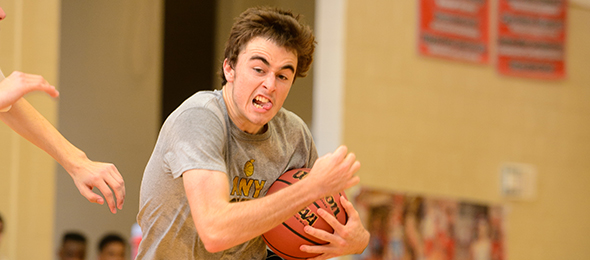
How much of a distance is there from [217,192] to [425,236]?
3535 mm

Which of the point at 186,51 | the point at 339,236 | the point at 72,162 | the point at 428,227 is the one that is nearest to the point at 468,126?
the point at 428,227

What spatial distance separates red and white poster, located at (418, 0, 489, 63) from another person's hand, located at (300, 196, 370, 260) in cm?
323

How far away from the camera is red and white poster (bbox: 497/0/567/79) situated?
583 cm


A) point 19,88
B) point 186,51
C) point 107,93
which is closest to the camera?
point 19,88

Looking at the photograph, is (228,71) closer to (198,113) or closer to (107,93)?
(198,113)

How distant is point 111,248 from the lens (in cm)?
465

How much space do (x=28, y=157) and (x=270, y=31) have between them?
249 cm

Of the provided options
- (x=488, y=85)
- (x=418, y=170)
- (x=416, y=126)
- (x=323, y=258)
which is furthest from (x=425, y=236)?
(x=323, y=258)

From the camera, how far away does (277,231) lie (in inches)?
94.9

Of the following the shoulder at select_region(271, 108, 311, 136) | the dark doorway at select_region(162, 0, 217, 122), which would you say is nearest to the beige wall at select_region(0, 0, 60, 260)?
the dark doorway at select_region(162, 0, 217, 122)

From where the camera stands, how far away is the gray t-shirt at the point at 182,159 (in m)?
2.21

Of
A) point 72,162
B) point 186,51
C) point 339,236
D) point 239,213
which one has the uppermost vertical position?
point 186,51

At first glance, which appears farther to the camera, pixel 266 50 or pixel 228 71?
pixel 228 71

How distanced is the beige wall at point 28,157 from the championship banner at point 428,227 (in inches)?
89.3
